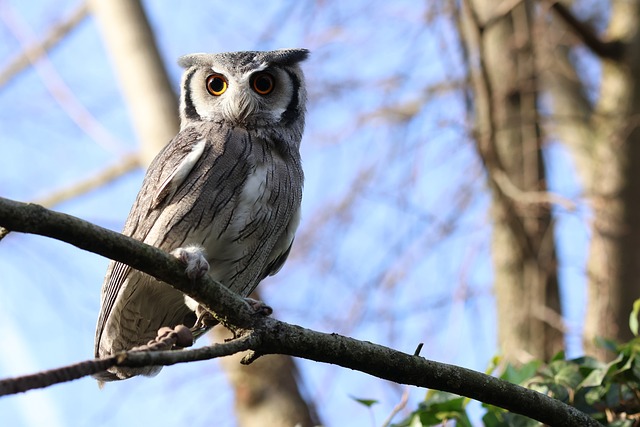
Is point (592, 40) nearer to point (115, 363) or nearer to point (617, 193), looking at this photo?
point (617, 193)

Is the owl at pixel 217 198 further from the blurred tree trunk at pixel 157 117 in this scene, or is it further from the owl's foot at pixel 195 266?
the blurred tree trunk at pixel 157 117

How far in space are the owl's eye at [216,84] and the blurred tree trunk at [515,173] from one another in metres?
1.45

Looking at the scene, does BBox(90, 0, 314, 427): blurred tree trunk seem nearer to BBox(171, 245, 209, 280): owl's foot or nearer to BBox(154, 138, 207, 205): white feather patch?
BBox(154, 138, 207, 205): white feather patch

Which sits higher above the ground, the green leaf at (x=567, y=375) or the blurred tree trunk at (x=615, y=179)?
the blurred tree trunk at (x=615, y=179)

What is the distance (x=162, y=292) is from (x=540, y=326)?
2.26m

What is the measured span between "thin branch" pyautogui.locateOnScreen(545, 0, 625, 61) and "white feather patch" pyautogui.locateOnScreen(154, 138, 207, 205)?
244cm

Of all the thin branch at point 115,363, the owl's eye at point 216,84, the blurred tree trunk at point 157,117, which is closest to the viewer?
the thin branch at point 115,363

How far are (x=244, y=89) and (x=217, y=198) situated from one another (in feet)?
1.60

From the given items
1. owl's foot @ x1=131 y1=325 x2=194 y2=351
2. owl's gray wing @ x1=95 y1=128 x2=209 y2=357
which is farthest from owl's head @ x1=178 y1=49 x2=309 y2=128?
owl's foot @ x1=131 y1=325 x2=194 y2=351

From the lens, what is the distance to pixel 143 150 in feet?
13.7

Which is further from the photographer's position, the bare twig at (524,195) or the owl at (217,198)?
the bare twig at (524,195)

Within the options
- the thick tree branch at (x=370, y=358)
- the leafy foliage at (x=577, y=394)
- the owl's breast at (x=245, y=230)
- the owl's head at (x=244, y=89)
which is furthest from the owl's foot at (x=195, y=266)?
the owl's head at (x=244, y=89)

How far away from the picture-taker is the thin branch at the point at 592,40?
425cm

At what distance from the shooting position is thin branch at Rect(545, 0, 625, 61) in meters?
4.25
